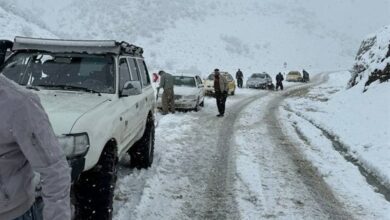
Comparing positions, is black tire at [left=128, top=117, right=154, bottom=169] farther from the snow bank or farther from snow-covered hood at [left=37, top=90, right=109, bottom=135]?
the snow bank

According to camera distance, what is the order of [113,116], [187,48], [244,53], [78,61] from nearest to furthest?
1. [113,116]
2. [78,61]
3. [187,48]
4. [244,53]

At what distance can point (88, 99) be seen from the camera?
16.6 ft

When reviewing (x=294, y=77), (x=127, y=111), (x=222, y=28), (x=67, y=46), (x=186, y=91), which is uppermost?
(x=222, y=28)

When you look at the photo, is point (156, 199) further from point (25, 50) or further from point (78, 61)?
point (25, 50)

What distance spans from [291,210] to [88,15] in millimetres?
57517

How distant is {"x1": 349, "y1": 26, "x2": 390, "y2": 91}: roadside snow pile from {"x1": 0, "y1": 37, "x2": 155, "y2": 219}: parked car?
45.4ft

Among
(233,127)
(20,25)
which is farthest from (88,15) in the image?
(233,127)

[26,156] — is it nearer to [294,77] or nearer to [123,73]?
[123,73]

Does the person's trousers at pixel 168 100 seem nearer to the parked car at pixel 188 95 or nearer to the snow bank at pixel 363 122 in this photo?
the parked car at pixel 188 95

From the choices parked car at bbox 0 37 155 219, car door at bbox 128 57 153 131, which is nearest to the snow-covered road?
parked car at bbox 0 37 155 219

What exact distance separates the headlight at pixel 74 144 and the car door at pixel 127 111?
54.2 inches

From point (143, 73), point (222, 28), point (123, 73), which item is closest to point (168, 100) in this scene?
point (143, 73)

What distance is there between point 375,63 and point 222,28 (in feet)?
162

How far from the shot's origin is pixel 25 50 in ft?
19.4
